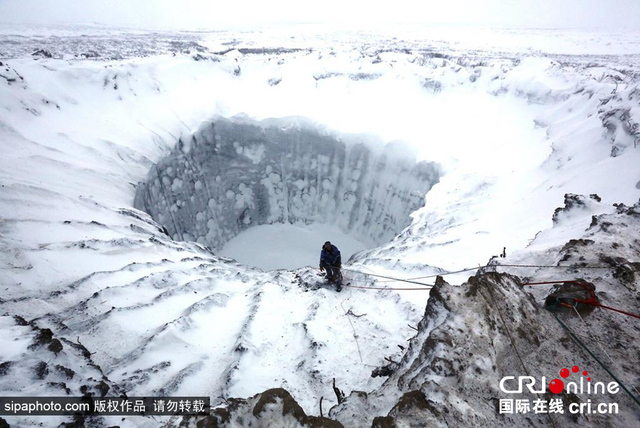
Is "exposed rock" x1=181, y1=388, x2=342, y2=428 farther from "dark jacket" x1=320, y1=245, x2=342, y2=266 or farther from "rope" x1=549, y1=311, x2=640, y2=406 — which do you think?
"dark jacket" x1=320, y1=245, x2=342, y2=266

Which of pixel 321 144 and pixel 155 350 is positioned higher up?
pixel 321 144

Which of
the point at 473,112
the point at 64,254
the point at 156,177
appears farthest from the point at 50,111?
the point at 473,112

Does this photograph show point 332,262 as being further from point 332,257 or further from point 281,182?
point 281,182

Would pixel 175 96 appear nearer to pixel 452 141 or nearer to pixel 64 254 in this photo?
pixel 64 254
